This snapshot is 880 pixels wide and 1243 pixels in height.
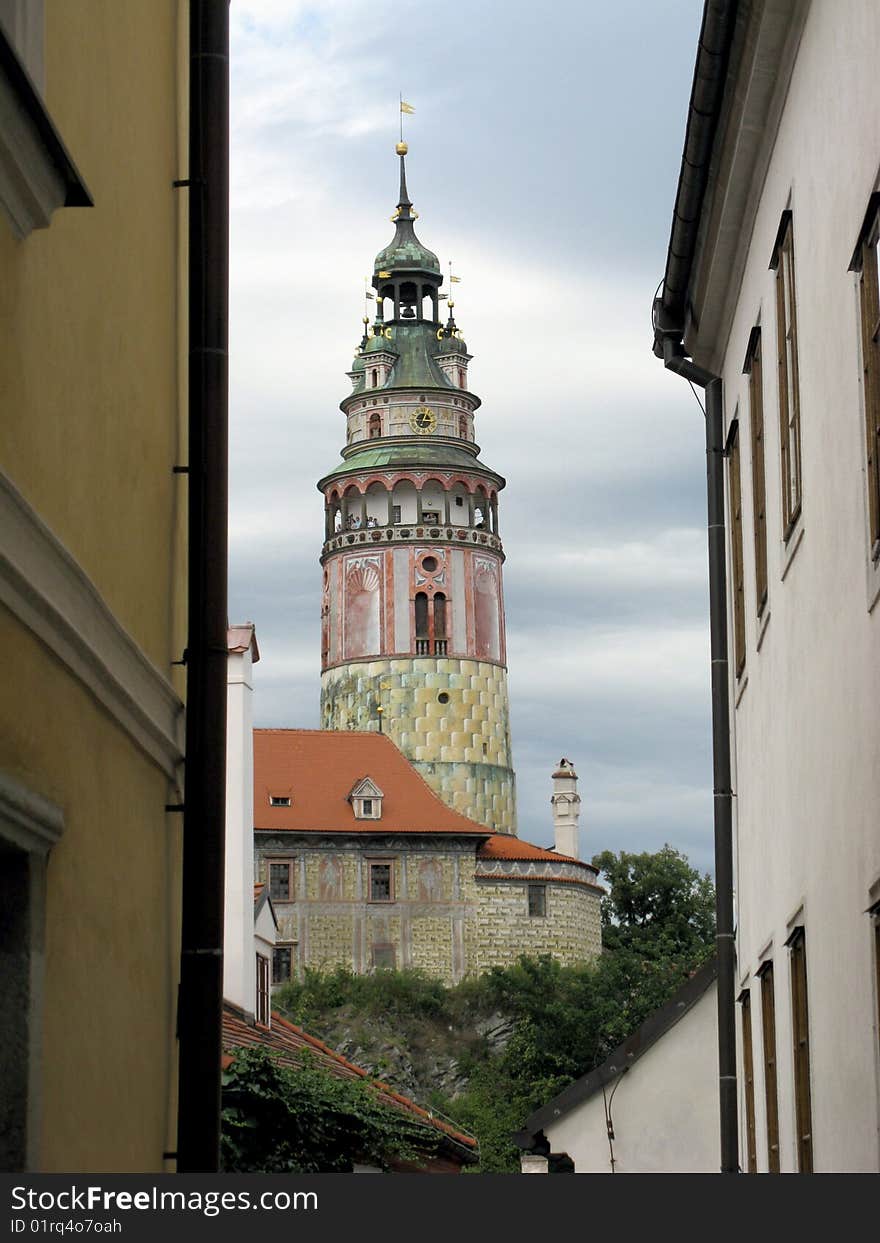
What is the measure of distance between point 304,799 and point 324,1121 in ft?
194

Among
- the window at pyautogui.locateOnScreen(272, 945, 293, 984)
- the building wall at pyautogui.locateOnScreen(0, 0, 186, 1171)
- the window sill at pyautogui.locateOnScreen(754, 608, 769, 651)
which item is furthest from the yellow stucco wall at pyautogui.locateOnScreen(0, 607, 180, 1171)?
the window at pyautogui.locateOnScreen(272, 945, 293, 984)

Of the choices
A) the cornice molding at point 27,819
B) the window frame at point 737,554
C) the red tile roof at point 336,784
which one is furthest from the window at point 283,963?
the cornice molding at point 27,819

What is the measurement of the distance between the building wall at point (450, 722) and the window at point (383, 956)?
22.3 feet

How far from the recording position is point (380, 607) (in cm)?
7869

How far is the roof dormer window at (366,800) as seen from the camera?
73375 mm

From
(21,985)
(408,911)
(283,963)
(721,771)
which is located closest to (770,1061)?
(721,771)

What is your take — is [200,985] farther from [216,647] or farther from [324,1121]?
[324,1121]

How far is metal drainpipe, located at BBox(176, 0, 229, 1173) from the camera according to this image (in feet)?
26.1

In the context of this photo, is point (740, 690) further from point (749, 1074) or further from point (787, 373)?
point (787, 373)

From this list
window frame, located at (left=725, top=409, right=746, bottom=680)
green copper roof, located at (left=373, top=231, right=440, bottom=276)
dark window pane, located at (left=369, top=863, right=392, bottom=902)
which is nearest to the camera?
window frame, located at (left=725, top=409, right=746, bottom=680)

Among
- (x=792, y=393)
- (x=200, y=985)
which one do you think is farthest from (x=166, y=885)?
(x=792, y=393)

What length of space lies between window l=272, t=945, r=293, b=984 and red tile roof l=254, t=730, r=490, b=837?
370 cm

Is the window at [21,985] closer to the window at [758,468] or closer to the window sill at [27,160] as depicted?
the window sill at [27,160]

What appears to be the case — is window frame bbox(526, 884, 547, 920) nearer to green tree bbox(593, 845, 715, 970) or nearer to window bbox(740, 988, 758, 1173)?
green tree bbox(593, 845, 715, 970)
